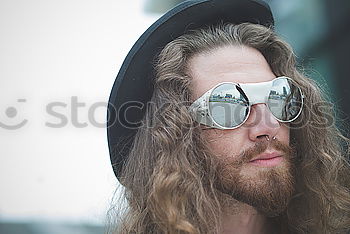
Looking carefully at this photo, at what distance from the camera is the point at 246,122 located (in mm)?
2059

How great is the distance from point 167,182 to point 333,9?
2.45 metres

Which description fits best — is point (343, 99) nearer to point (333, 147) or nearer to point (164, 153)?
point (333, 147)

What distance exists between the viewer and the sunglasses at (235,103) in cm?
204

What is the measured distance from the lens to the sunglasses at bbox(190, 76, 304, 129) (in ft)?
6.71

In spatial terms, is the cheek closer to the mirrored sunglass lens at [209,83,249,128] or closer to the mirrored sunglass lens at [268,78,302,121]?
Result: the mirrored sunglass lens at [209,83,249,128]

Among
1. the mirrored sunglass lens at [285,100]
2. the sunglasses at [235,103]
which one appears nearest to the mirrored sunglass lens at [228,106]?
the sunglasses at [235,103]

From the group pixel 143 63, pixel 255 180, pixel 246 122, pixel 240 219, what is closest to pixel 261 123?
pixel 246 122

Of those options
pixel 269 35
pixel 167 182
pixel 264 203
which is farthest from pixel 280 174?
pixel 269 35

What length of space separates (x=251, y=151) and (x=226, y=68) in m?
0.35

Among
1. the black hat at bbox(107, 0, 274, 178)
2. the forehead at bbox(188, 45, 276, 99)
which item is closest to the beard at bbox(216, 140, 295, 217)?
the forehead at bbox(188, 45, 276, 99)

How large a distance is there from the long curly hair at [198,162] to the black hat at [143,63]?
44 millimetres

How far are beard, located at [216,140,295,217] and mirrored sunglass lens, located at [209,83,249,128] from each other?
0.12 m

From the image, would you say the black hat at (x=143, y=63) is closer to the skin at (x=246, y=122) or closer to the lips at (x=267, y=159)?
the skin at (x=246, y=122)

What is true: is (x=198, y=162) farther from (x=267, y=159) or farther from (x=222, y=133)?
(x=267, y=159)
